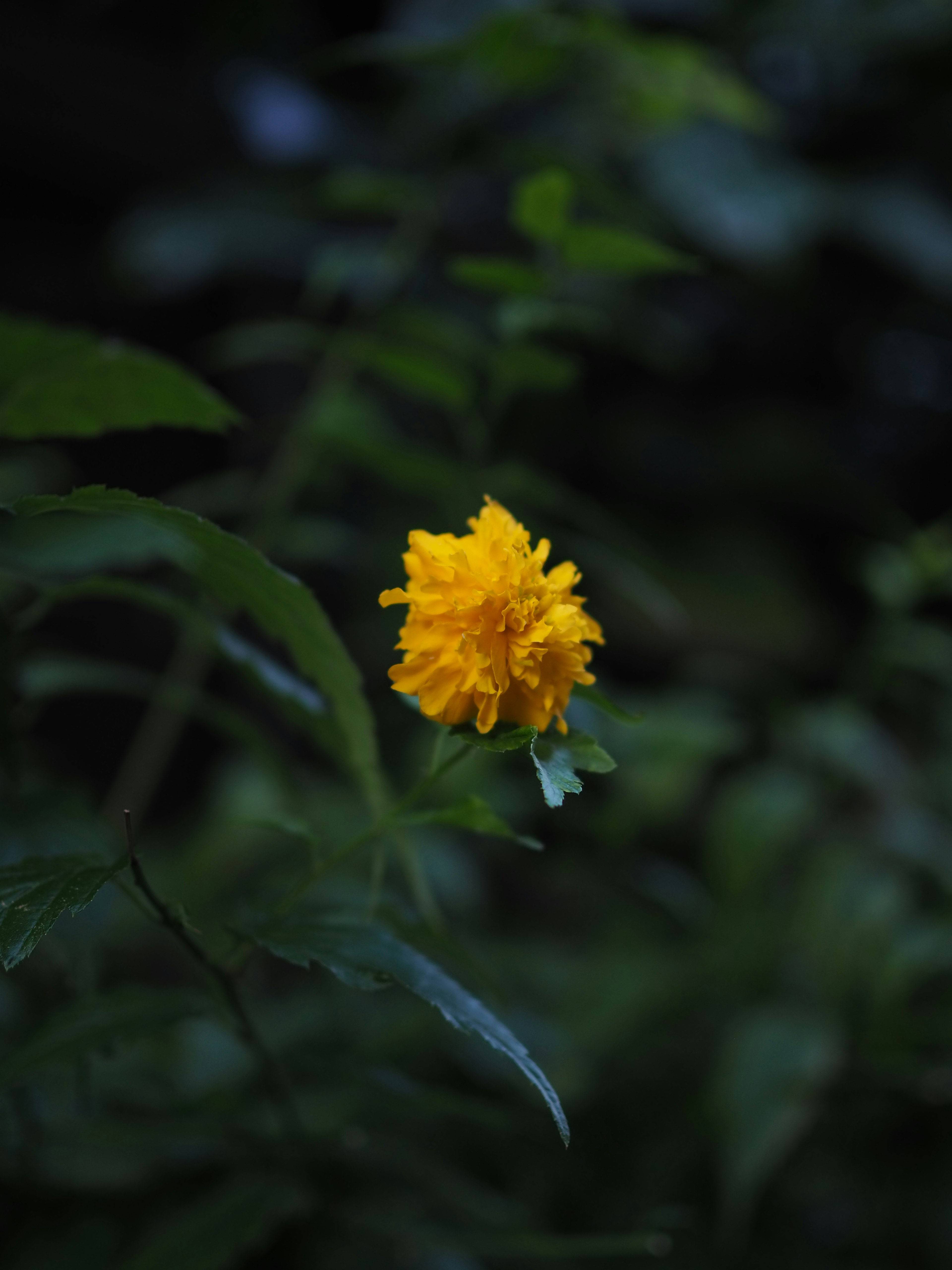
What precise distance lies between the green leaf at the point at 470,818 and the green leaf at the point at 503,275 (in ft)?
1.04

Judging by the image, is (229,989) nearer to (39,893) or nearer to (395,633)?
(39,893)

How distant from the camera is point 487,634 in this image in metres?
0.27

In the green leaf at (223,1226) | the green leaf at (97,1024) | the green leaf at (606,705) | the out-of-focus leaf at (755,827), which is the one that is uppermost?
the green leaf at (606,705)

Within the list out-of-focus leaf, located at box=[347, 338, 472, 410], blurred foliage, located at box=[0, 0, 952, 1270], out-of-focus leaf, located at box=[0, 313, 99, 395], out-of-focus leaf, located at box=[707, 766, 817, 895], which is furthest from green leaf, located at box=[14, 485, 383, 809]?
out-of-focus leaf, located at box=[707, 766, 817, 895]

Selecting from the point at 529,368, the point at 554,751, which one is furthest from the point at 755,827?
the point at 554,751

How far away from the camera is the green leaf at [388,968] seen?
Result: 254 mm

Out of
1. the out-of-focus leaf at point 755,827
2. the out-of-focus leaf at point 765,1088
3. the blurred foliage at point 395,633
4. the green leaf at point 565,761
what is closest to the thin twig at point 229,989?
the blurred foliage at point 395,633

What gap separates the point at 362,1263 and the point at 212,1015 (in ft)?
0.50

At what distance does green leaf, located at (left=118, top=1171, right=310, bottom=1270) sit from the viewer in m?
0.35

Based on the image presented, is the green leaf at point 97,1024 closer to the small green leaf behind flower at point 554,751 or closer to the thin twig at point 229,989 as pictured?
the thin twig at point 229,989

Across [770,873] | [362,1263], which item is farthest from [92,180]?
[362,1263]

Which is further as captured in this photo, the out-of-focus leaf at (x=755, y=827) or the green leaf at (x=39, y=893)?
the out-of-focus leaf at (x=755, y=827)

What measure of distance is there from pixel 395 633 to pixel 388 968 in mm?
834

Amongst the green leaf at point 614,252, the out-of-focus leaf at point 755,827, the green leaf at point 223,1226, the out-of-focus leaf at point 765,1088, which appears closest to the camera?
the green leaf at point 223,1226
